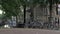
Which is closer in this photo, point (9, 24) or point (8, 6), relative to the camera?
point (8, 6)

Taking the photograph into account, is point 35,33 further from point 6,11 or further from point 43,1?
point 43,1

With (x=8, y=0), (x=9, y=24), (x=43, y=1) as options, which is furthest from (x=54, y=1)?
(x=8, y=0)

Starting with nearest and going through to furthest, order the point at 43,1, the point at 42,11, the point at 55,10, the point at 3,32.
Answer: the point at 3,32, the point at 43,1, the point at 55,10, the point at 42,11

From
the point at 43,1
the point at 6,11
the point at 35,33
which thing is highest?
the point at 43,1

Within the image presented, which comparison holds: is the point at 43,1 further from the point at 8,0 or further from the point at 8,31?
the point at 8,0

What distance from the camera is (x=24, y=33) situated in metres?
11.5

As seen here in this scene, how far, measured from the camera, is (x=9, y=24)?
18688 millimetres

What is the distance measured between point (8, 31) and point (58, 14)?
14.6 m

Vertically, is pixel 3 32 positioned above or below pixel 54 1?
below

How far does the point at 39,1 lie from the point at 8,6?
7833 mm

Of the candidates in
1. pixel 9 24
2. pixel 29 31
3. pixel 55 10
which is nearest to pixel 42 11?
pixel 55 10

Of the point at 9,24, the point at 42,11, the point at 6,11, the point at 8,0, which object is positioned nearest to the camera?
the point at 8,0

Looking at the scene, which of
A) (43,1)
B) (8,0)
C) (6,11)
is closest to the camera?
(8,0)

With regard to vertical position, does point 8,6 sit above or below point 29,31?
above
